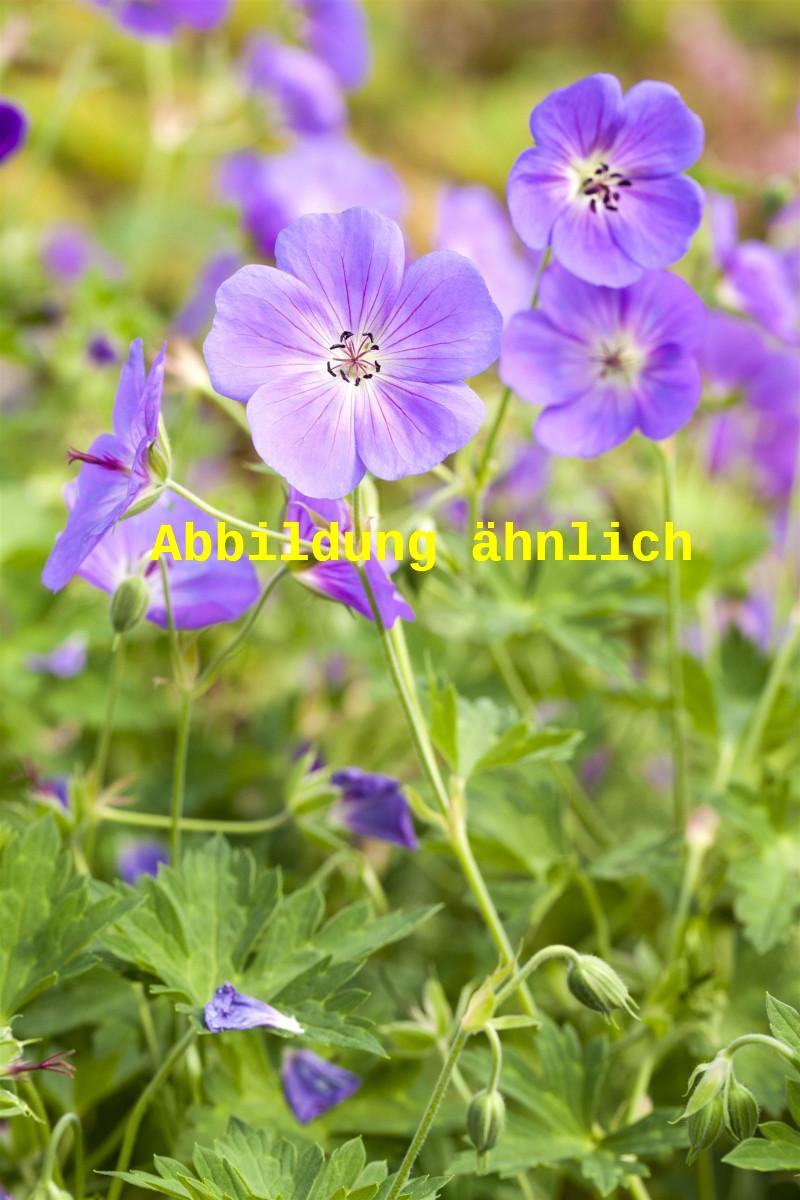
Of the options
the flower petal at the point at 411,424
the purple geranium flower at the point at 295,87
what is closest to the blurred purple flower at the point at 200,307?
the purple geranium flower at the point at 295,87

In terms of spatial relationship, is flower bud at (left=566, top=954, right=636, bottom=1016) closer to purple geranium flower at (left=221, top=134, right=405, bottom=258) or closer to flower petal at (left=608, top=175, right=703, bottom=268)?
flower petal at (left=608, top=175, right=703, bottom=268)

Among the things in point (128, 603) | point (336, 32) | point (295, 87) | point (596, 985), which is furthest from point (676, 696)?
point (336, 32)

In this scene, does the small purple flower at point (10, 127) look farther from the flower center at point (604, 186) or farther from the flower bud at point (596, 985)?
the flower bud at point (596, 985)

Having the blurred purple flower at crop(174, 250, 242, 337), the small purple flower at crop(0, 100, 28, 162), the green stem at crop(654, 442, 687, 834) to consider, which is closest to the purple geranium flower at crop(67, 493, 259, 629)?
the small purple flower at crop(0, 100, 28, 162)

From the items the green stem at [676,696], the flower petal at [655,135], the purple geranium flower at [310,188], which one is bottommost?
the green stem at [676,696]

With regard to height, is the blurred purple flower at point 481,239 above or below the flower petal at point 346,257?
above
